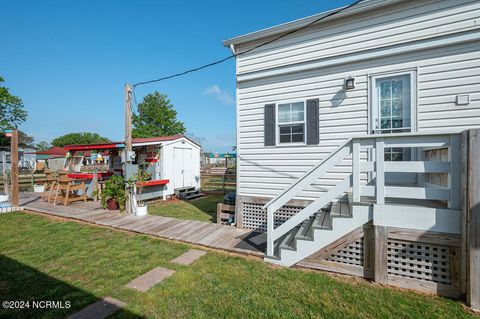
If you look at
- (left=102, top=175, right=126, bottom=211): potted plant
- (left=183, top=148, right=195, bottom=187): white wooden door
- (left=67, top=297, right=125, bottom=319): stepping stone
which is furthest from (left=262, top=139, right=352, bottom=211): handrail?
(left=183, top=148, right=195, bottom=187): white wooden door

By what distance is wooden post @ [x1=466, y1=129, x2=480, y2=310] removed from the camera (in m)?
2.59

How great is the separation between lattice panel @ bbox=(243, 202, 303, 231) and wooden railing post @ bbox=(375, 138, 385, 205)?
2.33 meters

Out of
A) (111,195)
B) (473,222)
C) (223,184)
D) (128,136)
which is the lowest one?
(223,184)

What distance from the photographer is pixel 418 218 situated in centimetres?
302

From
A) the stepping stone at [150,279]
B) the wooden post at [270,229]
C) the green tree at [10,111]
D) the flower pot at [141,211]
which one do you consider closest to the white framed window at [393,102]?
the wooden post at [270,229]

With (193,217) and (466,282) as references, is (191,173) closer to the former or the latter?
(193,217)

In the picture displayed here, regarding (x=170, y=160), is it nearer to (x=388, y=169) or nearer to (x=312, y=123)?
(x=312, y=123)

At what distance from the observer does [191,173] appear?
11820 mm

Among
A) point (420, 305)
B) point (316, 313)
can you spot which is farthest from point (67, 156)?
point (420, 305)

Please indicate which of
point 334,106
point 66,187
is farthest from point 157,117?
point 334,106

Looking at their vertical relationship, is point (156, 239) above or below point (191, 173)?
below

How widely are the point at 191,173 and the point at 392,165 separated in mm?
9860

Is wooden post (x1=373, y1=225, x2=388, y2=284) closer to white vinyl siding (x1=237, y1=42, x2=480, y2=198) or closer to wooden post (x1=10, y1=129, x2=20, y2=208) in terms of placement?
white vinyl siding (x1=237, y1=42, x2=480, y2=198)

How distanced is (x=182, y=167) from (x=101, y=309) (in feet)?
29.0
